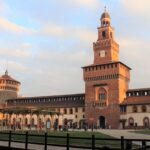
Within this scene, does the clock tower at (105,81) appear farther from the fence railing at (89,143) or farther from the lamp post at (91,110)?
the fence railing at (89,143)

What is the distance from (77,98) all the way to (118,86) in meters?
15.1

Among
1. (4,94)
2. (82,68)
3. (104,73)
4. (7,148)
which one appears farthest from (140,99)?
(7,148)

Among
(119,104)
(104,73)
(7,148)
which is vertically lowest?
(7,148)

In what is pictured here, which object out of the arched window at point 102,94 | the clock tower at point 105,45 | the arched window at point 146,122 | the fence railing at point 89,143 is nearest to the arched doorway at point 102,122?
the arched window at point 102,94

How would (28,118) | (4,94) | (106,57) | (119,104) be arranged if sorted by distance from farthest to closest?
(4,94)
(28,118)
(106,57)
(119,104)

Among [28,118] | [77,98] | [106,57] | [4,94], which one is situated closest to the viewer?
[106,57]

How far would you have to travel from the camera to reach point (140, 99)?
71250mm

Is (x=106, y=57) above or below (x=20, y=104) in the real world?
above

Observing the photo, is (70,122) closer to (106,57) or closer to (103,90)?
(103,90)

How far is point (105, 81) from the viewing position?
7438cm

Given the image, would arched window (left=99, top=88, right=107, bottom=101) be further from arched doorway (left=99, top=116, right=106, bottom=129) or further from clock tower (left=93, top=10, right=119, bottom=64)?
clock tower (left=93, top=10, right=119, bottom=64)

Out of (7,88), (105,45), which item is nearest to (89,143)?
(105,45)

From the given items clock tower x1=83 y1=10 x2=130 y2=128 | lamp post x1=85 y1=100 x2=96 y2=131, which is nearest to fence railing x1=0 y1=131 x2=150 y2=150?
clock tower x1=83 y1=10 x2=130 y2=128

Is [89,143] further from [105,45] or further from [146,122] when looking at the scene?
[105,45]
